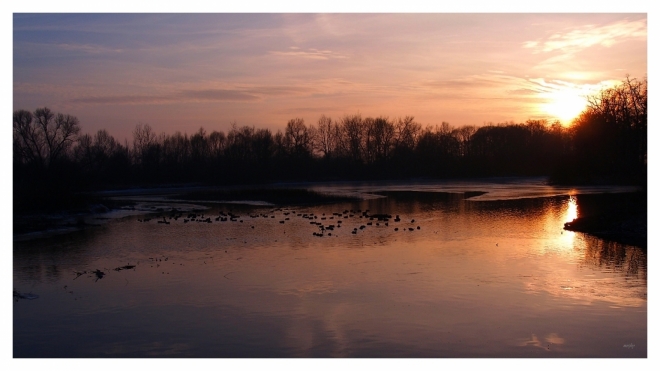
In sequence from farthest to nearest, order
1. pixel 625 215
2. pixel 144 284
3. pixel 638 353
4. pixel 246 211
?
pixel 246 211, pixel 625 215, pixel 144 284, pixel 638 353

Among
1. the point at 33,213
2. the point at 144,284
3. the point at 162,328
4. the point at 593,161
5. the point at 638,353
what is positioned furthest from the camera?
the point at 593,161

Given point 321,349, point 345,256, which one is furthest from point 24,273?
point 321,349

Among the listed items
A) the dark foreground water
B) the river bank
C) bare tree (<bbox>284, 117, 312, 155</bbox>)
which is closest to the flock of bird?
the dark foreground water

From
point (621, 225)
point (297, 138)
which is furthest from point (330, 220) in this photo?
point (297, 138)

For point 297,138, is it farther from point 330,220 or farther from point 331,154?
point 330,220

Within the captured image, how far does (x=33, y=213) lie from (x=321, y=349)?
82.2ft

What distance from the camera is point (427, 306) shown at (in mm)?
11750

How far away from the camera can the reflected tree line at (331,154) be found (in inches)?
2464

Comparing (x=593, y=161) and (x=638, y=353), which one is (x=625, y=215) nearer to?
(x=638, y=353)

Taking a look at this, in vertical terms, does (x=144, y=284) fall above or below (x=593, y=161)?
below

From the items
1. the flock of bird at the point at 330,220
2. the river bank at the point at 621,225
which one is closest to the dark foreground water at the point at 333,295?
the river bank at the point at 621,225

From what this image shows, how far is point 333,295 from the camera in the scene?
12812 millimetres

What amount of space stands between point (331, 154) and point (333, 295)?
97534 millimetres

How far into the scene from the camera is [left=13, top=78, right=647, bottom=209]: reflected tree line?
205 ft
